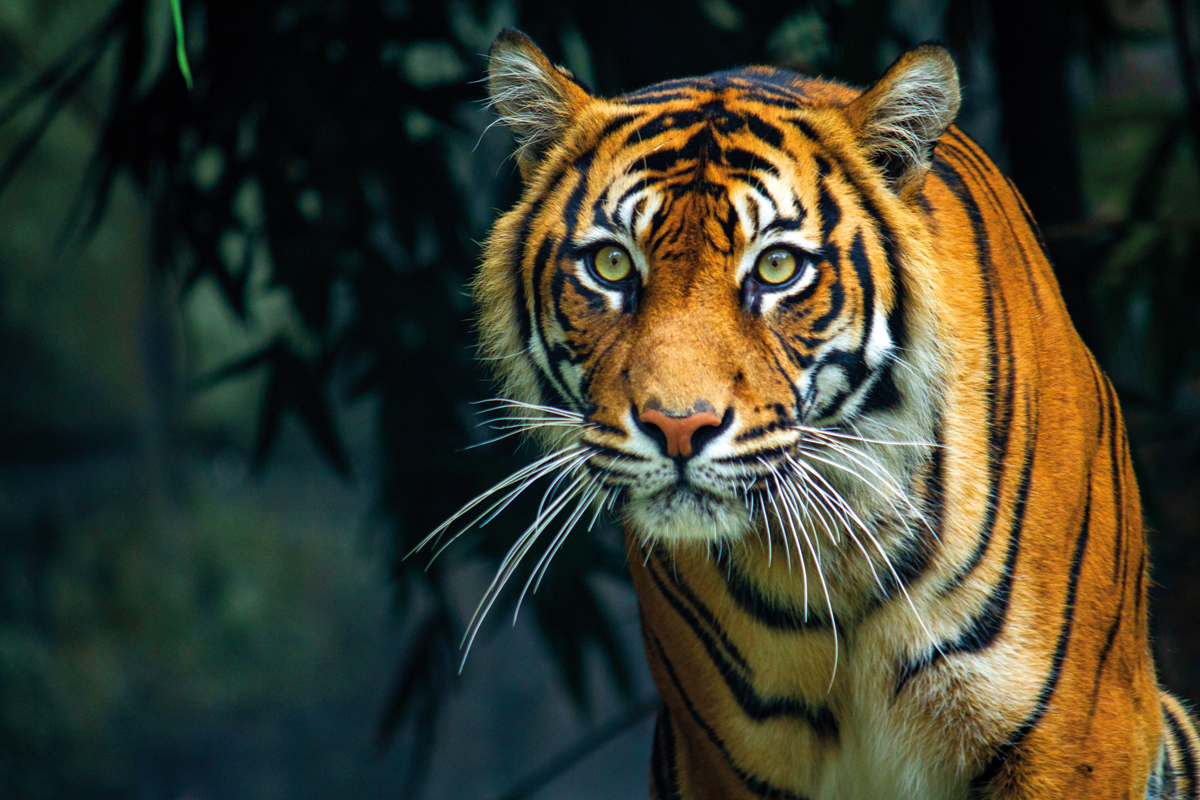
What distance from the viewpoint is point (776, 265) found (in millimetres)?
1407

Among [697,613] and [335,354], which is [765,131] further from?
[335,354]

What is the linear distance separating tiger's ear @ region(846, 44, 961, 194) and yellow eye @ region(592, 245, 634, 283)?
14.0 inches

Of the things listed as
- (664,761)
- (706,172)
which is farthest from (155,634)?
(706,172)

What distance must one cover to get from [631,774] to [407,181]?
15.8ft

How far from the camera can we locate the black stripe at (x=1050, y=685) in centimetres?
144

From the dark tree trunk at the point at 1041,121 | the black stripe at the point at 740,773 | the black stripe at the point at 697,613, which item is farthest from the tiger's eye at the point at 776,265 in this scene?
the dark tree trunk at the point at 1041,121

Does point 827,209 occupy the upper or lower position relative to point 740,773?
upper

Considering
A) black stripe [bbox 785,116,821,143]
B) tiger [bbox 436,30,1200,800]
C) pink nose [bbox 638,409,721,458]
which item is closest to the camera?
pink nose [bbox 638,409,721,458]

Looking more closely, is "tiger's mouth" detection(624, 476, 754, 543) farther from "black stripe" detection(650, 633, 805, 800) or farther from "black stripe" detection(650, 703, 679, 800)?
"black stripe" detection(650, 703, 679, 800)

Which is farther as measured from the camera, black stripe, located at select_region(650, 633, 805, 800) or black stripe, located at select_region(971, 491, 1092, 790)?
black stripe, located at select_region(650, 633, 805, 800)

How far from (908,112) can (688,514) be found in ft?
1.94

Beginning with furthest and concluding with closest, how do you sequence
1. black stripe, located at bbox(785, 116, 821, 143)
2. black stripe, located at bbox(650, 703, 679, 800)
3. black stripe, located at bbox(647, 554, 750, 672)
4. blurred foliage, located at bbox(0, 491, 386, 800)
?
blurred foliage, located at bbox(0, 491, 386, 800)
black stripe, located at bbox(650, 703, 679, 800)
black stripe, located at bbox(647, 554, 750, 672)
black stripe, located at bbox(785, 116, 821, 143)

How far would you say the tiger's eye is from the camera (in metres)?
1.41

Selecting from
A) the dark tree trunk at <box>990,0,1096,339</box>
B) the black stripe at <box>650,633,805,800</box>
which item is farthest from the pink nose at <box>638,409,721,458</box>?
the dark tree trunk at <box>990,0,1096,339</box>
